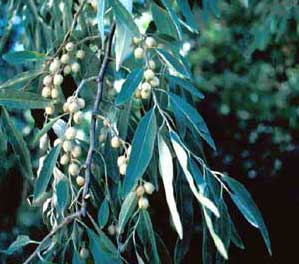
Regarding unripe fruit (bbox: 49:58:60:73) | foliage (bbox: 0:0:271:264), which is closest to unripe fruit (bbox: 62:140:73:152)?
foliage (bbox: 0:0:271:264)

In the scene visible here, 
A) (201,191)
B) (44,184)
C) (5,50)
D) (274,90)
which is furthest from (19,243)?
(274,90)

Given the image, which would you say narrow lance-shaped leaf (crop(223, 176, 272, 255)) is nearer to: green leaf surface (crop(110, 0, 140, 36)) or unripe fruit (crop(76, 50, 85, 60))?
green leaf surface (crop(110, 0, 140, 36))

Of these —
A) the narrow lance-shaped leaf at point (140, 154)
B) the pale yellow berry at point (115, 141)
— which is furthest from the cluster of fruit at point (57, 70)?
the narrow lance-shaped leaf at point (140, 154)

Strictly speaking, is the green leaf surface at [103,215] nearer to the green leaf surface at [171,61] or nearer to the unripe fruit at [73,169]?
the unripe fruit at [73,169]

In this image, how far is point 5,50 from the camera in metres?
1.91

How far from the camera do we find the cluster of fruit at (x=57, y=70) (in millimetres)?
1061

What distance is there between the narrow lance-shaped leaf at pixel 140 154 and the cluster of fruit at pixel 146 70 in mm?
56

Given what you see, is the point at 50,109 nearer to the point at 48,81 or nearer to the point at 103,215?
the point at 48,81

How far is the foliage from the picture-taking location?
2.94ft

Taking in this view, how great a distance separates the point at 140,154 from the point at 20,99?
23 centimetres

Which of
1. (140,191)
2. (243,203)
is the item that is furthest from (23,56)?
(243,203)

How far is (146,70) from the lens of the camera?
924 millimetres

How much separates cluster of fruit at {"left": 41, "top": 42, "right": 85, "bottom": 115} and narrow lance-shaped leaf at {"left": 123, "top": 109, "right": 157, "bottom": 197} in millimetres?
213

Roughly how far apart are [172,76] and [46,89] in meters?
0.18
